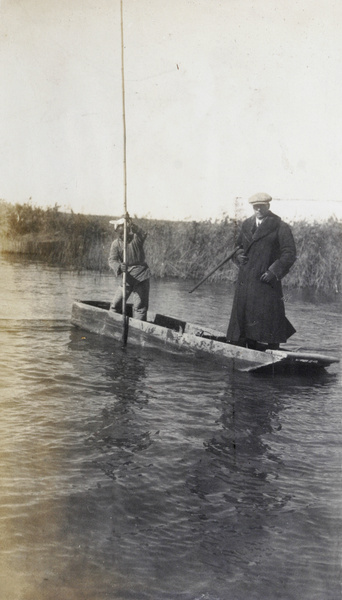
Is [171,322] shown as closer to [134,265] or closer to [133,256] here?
[134,265]

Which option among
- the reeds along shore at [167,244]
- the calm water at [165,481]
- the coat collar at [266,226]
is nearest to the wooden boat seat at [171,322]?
the calm water at [165,481]

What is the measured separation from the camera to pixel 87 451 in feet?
15.3

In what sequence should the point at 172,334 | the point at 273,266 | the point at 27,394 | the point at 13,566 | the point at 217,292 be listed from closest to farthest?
the point at 13,566, the point at 27,394, the point at 273,266, the point at 172,334, the point at 217,292

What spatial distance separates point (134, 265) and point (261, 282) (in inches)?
110

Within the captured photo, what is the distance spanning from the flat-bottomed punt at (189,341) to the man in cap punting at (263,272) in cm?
25

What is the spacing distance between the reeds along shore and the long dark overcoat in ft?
28.2

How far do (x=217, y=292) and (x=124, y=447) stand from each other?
11.1 m

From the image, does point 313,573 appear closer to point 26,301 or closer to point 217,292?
point 26,301

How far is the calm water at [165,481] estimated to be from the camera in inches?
127

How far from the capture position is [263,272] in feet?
22.7

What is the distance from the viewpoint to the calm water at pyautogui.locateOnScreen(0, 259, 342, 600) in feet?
10.6

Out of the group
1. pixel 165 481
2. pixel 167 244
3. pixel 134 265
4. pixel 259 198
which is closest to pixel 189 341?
pixel 134 265

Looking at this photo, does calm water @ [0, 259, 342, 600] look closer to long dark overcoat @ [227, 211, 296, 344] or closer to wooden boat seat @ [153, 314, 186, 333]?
long dark overcoat @ [227, 211, 296, 344]

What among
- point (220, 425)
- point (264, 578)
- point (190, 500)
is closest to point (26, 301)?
point (220, 425)
